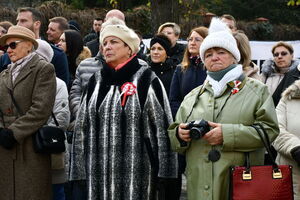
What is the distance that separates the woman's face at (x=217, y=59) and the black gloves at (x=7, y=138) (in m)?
2.01

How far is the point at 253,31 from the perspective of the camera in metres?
20.1

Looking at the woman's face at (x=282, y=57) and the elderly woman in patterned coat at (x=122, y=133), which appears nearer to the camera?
the elderly woman in patterned coat at (x=122, y=133)

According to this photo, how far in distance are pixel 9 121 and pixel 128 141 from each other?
1.39 meters

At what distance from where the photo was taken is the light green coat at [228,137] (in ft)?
15.1

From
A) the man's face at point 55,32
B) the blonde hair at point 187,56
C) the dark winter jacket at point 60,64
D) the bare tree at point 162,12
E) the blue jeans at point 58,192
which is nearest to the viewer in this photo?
the blue jeans at point 58,192

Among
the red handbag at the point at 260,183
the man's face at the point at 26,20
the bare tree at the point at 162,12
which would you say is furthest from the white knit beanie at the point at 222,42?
the bare tree at the point at 162,12

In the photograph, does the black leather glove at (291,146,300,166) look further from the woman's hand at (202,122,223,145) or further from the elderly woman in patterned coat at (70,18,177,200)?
the elderly woman in patterned coat at (70,18,177,200)

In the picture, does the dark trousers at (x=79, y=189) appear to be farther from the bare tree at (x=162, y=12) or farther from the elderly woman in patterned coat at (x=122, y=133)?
the bare tree at (x=162, y=12)

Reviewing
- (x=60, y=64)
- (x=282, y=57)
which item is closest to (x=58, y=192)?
(x=60, y=64)

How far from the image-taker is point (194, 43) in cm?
684

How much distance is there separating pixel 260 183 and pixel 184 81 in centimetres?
241

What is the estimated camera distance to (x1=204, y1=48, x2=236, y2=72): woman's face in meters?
4.89

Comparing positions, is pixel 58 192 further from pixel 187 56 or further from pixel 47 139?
pixel 187 56

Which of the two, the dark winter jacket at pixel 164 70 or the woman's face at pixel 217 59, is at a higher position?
the dark winter jacket at pixel 164 70
